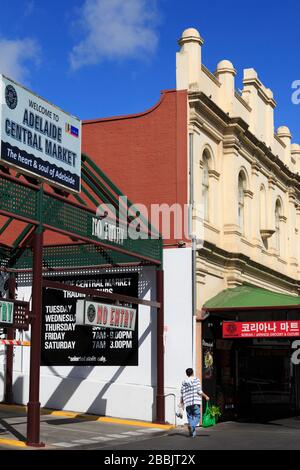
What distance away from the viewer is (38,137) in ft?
56.2

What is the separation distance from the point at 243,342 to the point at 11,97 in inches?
516

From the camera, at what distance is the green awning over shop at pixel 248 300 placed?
20.9 m

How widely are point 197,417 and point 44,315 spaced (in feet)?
23.2

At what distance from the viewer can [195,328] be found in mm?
21016

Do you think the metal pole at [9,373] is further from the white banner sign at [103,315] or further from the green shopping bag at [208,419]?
the green shopping bag at [208,419]

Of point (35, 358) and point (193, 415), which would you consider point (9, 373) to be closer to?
point (193, 415)

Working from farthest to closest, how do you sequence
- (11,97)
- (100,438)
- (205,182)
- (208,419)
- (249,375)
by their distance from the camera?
(249,375) → (205,182) → (208,419) → (100,438) → (11,97)

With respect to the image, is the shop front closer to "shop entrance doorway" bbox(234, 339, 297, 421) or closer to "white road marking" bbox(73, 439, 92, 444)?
"shop entrance doorway" bbox(234, 339, 297, 421)

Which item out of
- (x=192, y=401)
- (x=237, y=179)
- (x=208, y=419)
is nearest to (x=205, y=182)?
(x=237, y=179)

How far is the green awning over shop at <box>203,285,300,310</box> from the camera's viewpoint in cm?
2092

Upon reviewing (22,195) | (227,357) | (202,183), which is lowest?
(227,357)
